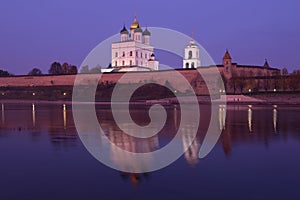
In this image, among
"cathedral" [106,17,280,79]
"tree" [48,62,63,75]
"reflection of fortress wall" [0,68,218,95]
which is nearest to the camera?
"reflection of fortress wall" [0,68,218,95]

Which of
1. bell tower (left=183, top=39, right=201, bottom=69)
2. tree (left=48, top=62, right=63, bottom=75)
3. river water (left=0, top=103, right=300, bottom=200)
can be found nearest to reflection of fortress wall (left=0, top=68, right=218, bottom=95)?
bell tower (left=183, top=39, right=201, bottom=69)

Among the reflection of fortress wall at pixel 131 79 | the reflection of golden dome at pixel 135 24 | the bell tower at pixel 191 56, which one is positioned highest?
the reflection of golden dome at pixel 135 24

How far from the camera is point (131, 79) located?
129 feet

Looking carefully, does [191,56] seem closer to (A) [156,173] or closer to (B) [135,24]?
(B) [135,24]

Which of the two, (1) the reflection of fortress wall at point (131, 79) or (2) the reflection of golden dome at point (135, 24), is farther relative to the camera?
(2) the reflection of golden dome at point (135, 24)

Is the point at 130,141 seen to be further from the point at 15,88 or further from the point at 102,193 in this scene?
the point at 15,88

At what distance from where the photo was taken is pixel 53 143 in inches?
272

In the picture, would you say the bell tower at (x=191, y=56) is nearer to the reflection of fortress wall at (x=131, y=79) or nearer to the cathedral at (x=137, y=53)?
the cathedral at (x=137, y=53)

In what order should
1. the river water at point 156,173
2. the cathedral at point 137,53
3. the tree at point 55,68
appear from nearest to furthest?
the river water at point 156,173 → the cathedral at point 137,53 → the tree at point 55,68

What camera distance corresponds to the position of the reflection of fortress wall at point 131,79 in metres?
35.8

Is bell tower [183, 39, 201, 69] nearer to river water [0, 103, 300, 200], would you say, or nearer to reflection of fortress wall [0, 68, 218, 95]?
reflection of fortress wall [0, 68, 218, 95]

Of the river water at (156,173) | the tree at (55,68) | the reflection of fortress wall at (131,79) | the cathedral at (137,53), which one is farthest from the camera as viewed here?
the tree at (55,68)

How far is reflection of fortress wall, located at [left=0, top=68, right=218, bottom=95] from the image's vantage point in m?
35.8

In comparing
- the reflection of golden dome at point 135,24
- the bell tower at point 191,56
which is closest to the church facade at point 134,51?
the reflection of golden dome at point 135,24
